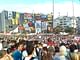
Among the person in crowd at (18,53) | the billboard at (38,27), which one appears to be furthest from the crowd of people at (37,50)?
the billboard at (38,27)

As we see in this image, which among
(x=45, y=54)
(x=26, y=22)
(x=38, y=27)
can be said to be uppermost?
(x=26, y=22)

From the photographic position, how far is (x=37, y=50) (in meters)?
4.63

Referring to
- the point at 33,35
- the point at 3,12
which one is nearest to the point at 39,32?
the point at 33,35

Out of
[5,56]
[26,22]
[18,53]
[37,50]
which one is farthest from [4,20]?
[5,56]

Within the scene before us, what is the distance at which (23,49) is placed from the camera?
431cm

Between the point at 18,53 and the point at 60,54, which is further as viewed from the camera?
the point at 60,54

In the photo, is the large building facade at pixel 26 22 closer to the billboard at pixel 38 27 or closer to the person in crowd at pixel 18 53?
the billboard at pixel 38 27

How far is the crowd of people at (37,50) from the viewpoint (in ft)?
13.5

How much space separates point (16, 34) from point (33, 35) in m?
0.48

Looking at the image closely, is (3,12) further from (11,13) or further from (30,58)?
(30,58)

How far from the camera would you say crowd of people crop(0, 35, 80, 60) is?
13.5 ft

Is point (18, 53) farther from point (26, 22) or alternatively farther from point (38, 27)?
point (38, 27)

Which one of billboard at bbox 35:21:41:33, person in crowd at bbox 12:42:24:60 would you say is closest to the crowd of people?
person in crowd at bbox 12:42:24:60

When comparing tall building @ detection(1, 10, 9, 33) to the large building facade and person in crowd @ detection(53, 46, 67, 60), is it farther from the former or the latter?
person in crowd @ detection(53, 46, 67, 60)
